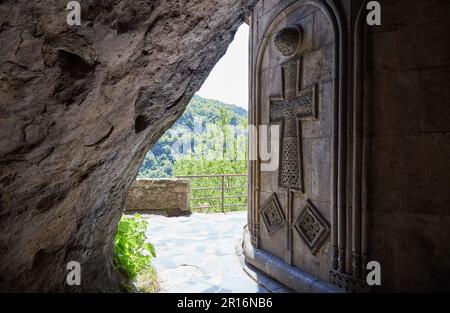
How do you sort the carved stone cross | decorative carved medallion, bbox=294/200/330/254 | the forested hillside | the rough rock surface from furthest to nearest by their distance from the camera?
the forested hillside < the carved stone cross < decorative carved medallion, bbox=294/200/330/254 < the rough rock surface

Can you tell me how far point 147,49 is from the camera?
5.88 feet

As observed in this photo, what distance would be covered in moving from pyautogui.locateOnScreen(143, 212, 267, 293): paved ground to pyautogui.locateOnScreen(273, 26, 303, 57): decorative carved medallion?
10.6ft

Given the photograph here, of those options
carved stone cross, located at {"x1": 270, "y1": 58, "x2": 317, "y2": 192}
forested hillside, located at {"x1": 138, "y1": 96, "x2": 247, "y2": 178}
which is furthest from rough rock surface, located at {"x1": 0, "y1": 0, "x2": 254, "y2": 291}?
forested hillside, located at {"x1": 138, "y1": 96, "x2": 247, "y2": 178}

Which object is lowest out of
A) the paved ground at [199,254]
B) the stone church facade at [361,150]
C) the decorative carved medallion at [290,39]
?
the paved ground at [199,254]

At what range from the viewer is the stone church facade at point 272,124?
1.46 m

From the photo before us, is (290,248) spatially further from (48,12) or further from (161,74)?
(48,12)

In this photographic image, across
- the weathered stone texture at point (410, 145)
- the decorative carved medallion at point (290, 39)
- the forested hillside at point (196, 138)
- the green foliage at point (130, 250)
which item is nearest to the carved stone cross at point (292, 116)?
the decorative carved medallion at point (290, 39)

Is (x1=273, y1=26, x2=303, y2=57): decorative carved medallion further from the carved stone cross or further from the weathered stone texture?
the weathered stone texture

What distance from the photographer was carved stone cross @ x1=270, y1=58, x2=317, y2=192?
3668 millimetres

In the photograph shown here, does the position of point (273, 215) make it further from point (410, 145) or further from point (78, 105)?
point (78, 105)

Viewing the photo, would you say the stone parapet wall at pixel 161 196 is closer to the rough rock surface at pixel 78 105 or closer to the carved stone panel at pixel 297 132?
the carved stone panel at pixel 297 132

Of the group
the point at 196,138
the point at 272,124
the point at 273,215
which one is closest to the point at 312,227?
the point at 273,215

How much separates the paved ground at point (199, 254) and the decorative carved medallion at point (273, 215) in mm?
808
